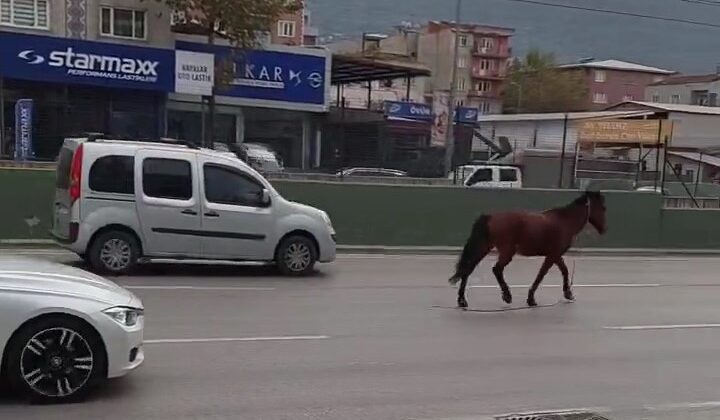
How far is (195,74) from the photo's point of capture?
31.6 meters

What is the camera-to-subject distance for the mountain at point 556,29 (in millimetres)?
108938

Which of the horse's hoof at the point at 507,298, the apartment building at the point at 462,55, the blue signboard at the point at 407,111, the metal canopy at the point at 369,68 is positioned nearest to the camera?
the horse's hoof at the point at 507,298

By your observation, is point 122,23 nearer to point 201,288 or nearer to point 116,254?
point 116,254

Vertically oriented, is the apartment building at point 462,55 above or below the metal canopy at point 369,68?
above

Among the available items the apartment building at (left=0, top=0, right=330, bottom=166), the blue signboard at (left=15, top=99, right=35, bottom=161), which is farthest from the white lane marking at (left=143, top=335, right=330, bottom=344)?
the apartment building at (left=0, top=0, right=330, bottom=166)

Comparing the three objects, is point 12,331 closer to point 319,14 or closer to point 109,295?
point 109,295

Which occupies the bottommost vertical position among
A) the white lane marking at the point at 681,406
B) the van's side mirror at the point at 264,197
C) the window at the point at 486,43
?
the white lane marking at the point at 681,406

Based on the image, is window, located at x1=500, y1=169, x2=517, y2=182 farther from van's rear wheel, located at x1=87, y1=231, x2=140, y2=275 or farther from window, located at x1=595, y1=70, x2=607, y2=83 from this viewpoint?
window, located at x1=595, y1=70, x2=607, y2=83

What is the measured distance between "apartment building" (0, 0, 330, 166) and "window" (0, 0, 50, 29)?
0.12 ft

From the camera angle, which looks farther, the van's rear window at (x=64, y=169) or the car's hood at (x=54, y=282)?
the van's rear window at (x=64, y=169)

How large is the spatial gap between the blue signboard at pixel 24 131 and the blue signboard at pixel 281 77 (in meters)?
10.1

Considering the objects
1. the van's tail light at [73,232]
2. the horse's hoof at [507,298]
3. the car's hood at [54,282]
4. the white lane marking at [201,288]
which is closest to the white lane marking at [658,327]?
the horse's hoof at [507,298]

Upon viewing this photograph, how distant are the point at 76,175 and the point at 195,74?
1863 centimetres

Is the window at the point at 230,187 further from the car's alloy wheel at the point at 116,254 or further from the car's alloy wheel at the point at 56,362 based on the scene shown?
the car's alloy wheel at the point at 56,362
